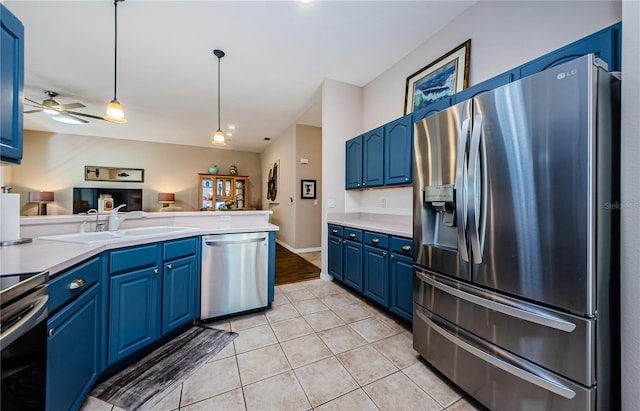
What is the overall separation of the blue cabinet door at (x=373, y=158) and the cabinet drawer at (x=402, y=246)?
846 millimetres

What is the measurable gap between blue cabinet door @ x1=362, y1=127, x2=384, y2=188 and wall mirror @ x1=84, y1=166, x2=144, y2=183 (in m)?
6.68

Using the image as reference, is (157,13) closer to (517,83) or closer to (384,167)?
(384,167)

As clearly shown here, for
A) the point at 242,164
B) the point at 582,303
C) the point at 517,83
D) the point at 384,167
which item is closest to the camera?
the point at 582,303

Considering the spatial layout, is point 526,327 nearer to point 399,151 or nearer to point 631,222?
point 631,222

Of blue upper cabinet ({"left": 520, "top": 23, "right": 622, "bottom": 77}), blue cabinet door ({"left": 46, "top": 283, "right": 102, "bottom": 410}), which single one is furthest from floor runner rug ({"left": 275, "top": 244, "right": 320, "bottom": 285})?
blue upper cabinet ({"left": 520, "top": 23, "right": 622, "bottom": 77})

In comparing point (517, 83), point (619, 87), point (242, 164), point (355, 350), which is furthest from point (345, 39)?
point (242, 164)

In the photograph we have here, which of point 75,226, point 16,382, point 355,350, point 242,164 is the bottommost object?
A: point 355,350

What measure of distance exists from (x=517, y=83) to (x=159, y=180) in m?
8.04

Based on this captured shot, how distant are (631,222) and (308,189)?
4.79m

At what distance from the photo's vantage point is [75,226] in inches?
73.4

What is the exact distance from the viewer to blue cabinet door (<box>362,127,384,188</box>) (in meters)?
2.82

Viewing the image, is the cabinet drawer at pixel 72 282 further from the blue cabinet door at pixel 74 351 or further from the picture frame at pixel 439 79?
the picture frame at pixel 439 79

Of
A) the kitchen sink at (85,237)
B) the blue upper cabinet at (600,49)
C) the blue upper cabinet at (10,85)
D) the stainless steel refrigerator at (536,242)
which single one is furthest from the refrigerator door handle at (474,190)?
the blue upper cabinet at (10,85)

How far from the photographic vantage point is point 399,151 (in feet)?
8.45
